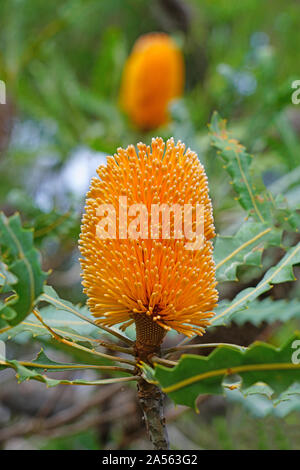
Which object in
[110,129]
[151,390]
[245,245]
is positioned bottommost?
[151,390]

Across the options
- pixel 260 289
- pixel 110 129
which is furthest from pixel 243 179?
pixel 110 129

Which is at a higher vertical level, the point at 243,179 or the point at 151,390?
the point at 243,179

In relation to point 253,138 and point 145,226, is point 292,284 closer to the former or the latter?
point 253,138

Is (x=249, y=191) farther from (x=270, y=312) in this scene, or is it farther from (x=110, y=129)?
(x=110, y=129)

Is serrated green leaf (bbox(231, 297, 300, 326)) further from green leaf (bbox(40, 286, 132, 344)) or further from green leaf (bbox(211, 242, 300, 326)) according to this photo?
green leaf (bbox(40, 286, 132, 344))

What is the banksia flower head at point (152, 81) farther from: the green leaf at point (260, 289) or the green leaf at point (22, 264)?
the green leaf at point (22, 264)

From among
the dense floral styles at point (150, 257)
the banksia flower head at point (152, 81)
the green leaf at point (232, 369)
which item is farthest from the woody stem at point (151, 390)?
the banksia flower head at point (152, 81)

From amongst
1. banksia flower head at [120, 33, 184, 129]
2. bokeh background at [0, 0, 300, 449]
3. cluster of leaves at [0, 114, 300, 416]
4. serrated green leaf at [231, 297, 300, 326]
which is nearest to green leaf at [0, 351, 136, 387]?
cluster of leaves at [0, 114, 300, 416]

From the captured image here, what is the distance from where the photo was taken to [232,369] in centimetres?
54

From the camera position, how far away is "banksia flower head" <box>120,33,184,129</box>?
208cm

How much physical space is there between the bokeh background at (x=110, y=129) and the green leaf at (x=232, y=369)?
→ 445 millimetres

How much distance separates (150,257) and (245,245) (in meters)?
0.27

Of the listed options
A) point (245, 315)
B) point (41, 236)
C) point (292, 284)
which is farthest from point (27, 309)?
point (292, 284)

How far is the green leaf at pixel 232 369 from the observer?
0.53m
